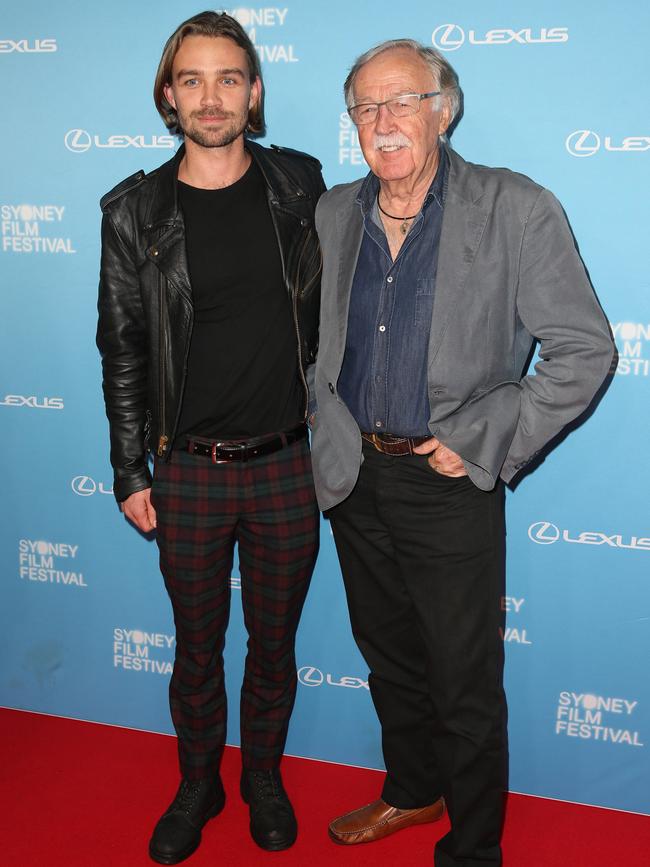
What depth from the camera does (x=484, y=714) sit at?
2.29 meters

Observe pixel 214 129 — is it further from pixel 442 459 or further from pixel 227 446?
pixel 442 459

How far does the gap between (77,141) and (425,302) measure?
1393 millimetres

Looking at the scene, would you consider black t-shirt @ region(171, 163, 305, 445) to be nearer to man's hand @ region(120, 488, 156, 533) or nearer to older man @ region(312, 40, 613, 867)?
older man @ region(312, 40, 613, 867)

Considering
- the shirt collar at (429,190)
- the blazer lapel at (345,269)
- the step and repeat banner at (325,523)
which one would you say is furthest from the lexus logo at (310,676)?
the shirt collar at (429,190)

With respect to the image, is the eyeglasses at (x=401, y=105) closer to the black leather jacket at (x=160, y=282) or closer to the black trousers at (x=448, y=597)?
the black leather jacket at (x=160, y=282)

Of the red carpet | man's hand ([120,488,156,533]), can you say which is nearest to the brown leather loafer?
the red carpet

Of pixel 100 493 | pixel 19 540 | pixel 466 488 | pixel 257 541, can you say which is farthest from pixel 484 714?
pixel 19 540

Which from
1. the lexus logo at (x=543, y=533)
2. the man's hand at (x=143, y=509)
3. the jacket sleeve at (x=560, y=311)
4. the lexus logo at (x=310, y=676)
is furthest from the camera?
the lexus logo at (x=310, y=676)

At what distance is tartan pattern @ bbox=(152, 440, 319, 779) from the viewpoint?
2.45m

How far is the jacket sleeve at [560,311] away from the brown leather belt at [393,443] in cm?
34

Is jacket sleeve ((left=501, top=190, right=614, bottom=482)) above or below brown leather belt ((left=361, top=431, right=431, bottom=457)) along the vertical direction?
above

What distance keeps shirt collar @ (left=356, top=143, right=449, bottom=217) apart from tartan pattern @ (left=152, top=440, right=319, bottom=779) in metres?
0.72

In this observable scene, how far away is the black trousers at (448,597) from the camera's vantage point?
2227 millimetres

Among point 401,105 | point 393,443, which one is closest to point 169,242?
point 401,105
